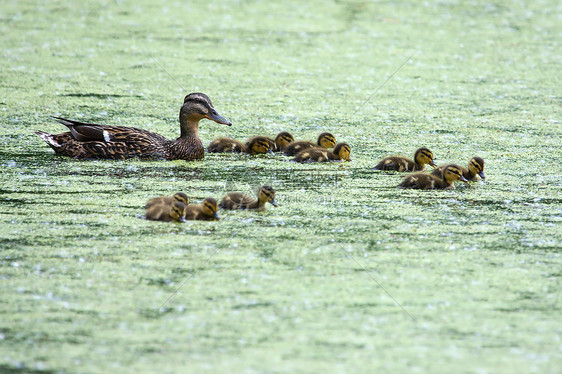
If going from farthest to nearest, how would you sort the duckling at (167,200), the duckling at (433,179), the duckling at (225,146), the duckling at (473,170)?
the duckling at (225,146) < the duckling at (473,170) < the duckling at (433,179) < the duckling at (167,200)

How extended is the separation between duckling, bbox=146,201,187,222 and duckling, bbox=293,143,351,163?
1.80 meters

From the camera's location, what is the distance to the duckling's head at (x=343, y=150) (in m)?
6.30

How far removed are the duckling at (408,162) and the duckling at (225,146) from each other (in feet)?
3.75

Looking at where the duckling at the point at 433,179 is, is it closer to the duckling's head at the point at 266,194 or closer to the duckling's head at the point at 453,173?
the duckling's head at the point at 453,173

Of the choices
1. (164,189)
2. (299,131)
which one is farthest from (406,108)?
(164,189)

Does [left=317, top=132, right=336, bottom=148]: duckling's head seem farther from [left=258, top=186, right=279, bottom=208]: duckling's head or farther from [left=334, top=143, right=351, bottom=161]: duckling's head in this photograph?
[left=258, top=186, right=279, bottom=208]: duckling's head

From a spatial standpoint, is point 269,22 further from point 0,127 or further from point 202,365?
point 202,365

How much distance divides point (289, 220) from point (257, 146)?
1702 mm

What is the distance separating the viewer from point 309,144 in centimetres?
654

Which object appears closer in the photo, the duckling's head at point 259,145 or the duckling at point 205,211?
the duckling at point 205,211

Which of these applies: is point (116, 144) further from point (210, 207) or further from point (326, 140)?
point (210, 207)

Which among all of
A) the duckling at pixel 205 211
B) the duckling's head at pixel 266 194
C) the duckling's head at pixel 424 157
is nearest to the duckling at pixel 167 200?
the duckling at pixel 205 211

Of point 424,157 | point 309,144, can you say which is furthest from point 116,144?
point 424,157

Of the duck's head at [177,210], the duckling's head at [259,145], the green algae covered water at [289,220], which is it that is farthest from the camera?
the duckling's head at [259,145]
